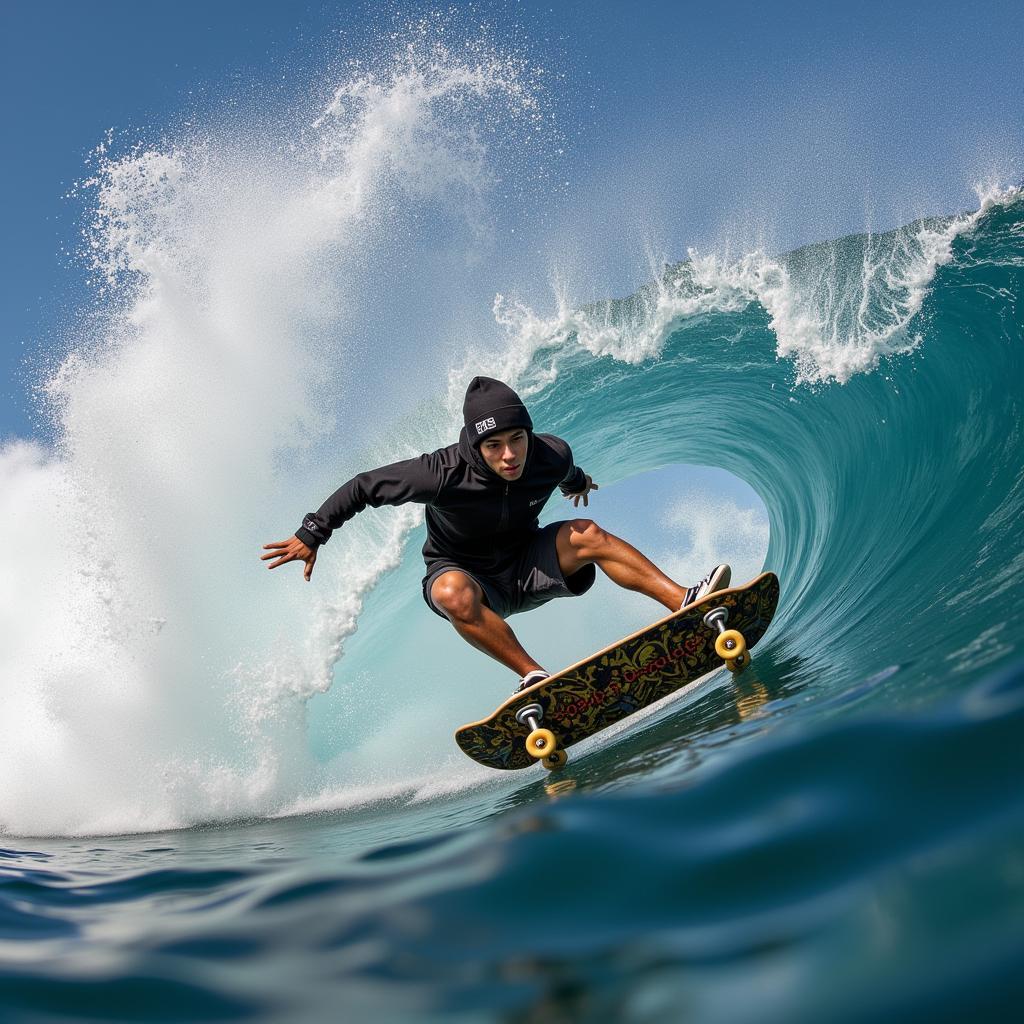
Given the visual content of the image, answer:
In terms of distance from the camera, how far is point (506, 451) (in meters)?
4.67

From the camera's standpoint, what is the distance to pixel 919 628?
351 centimetres

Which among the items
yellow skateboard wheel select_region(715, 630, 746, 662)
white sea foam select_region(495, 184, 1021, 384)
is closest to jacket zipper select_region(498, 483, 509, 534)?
yellow skateboard wheel select_region(715, 630, 746, 662)

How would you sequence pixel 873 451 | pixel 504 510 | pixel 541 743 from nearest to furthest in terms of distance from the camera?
pixel 541 743
pixel 504 510
pixel 873 451

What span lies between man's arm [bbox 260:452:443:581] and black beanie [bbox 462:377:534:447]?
0.34 metres

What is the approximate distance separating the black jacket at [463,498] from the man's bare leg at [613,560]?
292 millimetres

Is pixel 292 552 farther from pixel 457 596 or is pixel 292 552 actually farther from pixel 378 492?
pixel 457 596

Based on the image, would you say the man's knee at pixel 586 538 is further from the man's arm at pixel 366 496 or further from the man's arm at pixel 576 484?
the man's arm at pixel 366 496

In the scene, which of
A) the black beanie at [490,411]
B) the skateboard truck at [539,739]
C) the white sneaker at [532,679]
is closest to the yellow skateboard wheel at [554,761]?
the skateboard truck at [539,739]

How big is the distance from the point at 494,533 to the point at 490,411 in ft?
2.81

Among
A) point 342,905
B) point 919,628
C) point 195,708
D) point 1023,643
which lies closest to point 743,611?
point 919,628

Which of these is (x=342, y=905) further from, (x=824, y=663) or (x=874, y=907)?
(x=824, y=663)

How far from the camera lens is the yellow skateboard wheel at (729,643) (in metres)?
4.35

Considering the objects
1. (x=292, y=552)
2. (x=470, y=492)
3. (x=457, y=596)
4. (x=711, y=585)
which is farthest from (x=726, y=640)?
(x=292, y=552)

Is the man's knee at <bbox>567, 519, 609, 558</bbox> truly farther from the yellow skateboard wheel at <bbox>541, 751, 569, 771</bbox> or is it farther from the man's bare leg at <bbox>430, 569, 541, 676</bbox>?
the yellow skateboard wheel at <bbox>541, 751, 569, 771</bbox>
